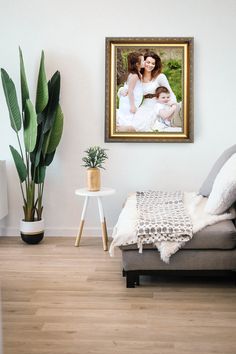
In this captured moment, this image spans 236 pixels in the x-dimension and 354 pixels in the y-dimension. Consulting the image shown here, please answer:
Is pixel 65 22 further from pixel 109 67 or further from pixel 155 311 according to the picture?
pixel 155 311

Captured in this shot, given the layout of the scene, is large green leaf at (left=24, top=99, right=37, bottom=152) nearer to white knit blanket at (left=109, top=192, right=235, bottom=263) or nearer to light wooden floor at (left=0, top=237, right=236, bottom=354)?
light wooden floor at (left=0, top=237, right=236, bottom=354)

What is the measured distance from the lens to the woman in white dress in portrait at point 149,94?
441cm

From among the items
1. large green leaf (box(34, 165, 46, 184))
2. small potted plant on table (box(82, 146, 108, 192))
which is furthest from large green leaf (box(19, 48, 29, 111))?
small potted plant on table (box(82, 146, 108, 192))

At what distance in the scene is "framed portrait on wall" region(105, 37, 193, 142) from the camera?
4.39 meters

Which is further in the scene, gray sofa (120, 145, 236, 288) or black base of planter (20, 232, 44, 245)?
black base of planter (20, 232, 44, 245)

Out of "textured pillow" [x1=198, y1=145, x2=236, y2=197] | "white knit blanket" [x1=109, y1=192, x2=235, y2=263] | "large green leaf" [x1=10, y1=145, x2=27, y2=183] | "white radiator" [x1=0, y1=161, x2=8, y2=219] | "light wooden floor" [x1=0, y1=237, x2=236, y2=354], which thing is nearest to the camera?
"light wooden floor" [x1=0, y1=237, x2=236, y2=354]

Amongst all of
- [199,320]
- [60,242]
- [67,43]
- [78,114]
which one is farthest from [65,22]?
[199,320]

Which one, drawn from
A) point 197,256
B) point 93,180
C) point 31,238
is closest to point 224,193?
point 197,256

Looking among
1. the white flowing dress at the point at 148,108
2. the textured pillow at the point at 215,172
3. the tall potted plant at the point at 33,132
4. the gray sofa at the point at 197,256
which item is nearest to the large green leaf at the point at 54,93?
the tall potted plant at the point at 33,132

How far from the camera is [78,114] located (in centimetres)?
450

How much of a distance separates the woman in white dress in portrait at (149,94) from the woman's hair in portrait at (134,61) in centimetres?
6

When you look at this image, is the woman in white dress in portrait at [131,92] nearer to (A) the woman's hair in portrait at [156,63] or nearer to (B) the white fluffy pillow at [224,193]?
(A) the woman's hair in portrait at [156,63]

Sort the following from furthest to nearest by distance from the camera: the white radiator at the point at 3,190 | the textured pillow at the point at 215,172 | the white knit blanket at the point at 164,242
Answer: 1. the white radiator at the point at 3,190
2. the textured pillow at the point at 215,172
3. the white knit blanket at the point at 164,242

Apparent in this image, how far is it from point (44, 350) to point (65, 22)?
315cm
